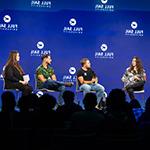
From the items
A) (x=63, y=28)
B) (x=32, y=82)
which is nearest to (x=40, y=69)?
(x=32, y=82)

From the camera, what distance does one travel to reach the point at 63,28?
9484 mm

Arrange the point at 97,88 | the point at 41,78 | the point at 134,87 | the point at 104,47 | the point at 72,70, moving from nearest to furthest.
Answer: the point at 41,78, the point at 97,88, the point at 134,87, the point at 72,70, the point at 104,47

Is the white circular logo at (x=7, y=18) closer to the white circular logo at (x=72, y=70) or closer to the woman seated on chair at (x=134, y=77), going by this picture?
the white circular logo at (x=72, y=70)

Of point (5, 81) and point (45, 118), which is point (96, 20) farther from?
point (45, 118)

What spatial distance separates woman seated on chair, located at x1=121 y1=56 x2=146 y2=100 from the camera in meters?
9.16

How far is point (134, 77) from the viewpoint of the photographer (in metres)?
9.19

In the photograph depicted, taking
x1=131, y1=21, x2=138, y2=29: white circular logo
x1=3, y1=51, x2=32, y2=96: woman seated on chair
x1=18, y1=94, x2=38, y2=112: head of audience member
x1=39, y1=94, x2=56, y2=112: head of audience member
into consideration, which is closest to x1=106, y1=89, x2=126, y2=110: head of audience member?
x1=39, y1=94, x2=56, y2=112: head of audience member

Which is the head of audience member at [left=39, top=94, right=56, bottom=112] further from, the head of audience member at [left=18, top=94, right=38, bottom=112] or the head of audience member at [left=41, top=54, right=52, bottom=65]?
the head of audience member at [left=41, top=54, right=52, bottom=65]

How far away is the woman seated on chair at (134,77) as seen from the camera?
9164mm

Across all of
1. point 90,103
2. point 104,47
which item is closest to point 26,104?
point 90,103

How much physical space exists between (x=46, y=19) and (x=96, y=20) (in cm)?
108

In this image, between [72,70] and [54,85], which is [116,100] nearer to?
[54,85]

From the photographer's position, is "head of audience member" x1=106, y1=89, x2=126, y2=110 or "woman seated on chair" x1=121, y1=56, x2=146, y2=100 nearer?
"head of audience member" x1=106, y1=89, x2=126, y2=110

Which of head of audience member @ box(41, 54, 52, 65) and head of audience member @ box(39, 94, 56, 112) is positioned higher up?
head of audience member @ box(41, 54, 52, 65)
